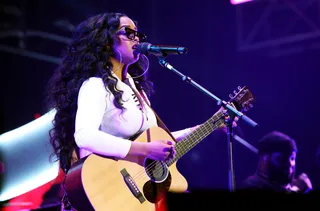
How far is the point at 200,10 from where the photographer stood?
4734 millimetres

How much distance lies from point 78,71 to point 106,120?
0.38 metres

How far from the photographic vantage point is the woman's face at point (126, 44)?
9.13 feet

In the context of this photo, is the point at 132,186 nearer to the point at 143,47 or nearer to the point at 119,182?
the point at 119,182

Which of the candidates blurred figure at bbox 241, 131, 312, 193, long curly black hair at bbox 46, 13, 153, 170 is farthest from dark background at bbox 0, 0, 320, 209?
long curly black hair at bbox 46, 13, 153, 170

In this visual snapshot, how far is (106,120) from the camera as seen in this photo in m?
2.64

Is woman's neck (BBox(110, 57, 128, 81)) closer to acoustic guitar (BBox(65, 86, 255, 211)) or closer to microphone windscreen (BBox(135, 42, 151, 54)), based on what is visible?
microphone windscreen (BBox(135, 42, 151, 54))

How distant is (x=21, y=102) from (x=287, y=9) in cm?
283

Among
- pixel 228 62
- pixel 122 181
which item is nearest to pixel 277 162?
pixel 228 62

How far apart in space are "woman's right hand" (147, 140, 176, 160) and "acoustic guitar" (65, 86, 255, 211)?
6 centimetres

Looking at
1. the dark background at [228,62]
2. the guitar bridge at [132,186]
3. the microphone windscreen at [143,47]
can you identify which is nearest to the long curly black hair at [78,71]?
the microphone windscreen at [143,47]

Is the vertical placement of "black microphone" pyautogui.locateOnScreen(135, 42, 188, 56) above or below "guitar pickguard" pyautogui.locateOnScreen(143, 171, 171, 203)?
above

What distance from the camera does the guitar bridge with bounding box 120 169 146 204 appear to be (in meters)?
2.45

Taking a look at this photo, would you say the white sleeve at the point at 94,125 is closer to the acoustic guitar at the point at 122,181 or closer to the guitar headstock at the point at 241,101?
the acoustic guitar at the point at 122,181

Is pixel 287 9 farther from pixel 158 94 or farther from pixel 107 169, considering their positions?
pixel 107 169
